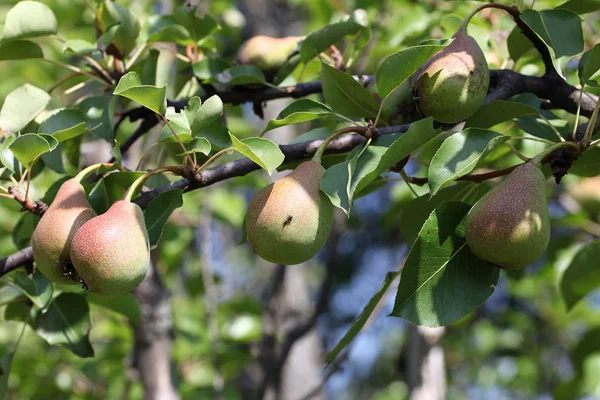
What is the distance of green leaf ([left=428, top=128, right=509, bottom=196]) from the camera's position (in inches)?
34.2

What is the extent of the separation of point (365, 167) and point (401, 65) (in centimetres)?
15

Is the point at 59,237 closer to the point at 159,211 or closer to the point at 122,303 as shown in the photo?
the point at 159,211

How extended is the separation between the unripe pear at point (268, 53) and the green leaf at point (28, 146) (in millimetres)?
513

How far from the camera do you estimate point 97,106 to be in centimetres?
126

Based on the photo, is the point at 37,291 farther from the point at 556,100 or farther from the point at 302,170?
the point at 556,100

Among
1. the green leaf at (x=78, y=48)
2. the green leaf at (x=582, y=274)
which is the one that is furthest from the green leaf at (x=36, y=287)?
the green leaf at (x=582, y=274)

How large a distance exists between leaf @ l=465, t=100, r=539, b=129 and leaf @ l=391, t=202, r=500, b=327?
18 centimetres

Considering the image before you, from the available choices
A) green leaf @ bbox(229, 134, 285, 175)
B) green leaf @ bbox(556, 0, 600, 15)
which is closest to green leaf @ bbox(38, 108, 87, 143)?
green leaf @ bbox(229, 134, 285, 175)

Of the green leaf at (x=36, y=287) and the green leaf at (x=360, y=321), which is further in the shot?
the green leaf at (x=36, y=287)

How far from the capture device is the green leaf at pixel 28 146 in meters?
0.98

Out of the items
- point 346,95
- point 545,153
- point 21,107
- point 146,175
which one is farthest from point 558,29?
point 21,107

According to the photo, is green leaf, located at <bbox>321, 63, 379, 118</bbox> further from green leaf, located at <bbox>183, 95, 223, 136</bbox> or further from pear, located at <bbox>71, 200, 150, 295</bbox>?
pear, located at <bbox>71, 200, 150, 295</bbox>

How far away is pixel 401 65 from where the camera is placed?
0.94 metres

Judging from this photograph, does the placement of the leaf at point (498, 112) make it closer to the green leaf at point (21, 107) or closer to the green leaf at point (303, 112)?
the green leaf at point (303, 112)
